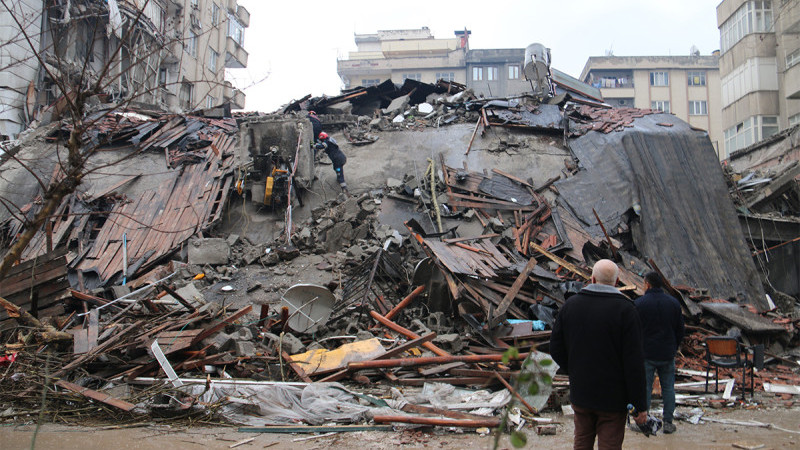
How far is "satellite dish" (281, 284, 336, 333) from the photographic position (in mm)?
7918

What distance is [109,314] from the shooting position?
870 cm

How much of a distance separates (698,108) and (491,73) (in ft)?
58.0

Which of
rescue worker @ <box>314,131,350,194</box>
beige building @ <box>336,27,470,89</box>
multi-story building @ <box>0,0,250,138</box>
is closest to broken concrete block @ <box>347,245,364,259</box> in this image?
rescue worker @ <box>314,131,350,194</box>

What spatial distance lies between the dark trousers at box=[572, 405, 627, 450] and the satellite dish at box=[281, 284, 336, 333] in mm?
5119

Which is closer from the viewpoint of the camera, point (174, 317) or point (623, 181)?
point (174, 317)

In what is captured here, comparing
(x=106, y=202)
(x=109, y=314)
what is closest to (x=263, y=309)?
(x=109, y=314)

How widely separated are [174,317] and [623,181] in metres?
9.69

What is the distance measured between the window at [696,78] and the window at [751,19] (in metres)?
21.1

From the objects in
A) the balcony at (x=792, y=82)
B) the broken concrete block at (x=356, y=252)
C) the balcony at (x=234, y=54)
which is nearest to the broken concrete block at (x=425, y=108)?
the broken concrete block at (x=356, y=252)

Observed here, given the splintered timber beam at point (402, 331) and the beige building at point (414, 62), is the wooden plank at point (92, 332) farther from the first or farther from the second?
the beige building at point (414, 62)

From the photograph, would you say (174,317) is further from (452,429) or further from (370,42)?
(370,42)

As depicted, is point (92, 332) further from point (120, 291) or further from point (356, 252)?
point (356, 252)

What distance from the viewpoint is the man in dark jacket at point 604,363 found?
315 cm

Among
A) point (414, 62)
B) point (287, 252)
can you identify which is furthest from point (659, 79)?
point (287, 252)
